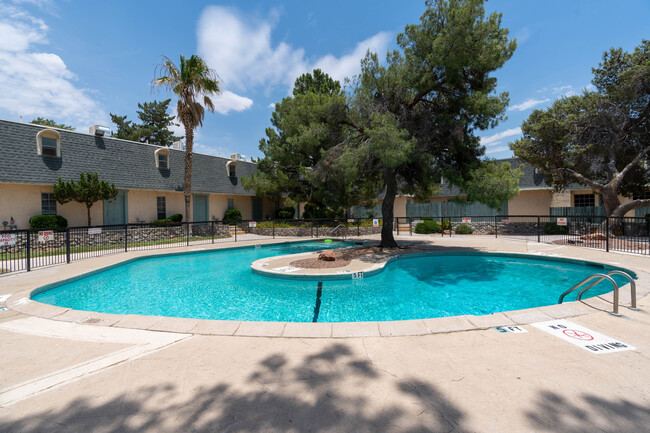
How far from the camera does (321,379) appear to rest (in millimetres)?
2879

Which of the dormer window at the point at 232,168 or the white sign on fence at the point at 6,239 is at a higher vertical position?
the dormer window at the point at 232,168

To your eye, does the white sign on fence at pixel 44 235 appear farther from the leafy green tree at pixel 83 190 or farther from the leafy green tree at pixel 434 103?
the leafy green tree at pixel 434 103

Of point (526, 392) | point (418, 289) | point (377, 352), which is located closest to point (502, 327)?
point (526, 392)

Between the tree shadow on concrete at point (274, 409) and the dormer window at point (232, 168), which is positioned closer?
the tree shadow on concrete at point (274, 409)

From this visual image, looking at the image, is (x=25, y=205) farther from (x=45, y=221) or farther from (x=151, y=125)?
(x=151, y=125)

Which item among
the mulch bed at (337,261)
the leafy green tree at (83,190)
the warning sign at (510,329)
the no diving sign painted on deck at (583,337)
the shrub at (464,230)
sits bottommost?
the mulch bed at (337,261)

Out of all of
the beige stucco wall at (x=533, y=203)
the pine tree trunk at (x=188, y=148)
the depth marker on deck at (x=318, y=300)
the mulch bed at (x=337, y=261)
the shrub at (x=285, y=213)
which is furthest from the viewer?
the shrub at (x=285, y=213)

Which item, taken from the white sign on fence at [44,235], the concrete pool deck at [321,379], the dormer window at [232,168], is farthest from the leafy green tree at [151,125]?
the concrete pool deck at [321,379]

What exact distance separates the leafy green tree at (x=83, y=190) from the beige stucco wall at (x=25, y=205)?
99 cm

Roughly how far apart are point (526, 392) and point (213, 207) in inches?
955

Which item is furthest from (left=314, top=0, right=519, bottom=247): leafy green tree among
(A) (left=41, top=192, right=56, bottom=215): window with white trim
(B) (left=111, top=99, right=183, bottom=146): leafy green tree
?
(B) (left=111, top=99, right=183, bottom=146): leafy green tree

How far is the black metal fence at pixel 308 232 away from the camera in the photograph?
13758 mm

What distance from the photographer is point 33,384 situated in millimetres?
2869

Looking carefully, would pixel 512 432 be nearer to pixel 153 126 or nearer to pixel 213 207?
pixel 213 207
